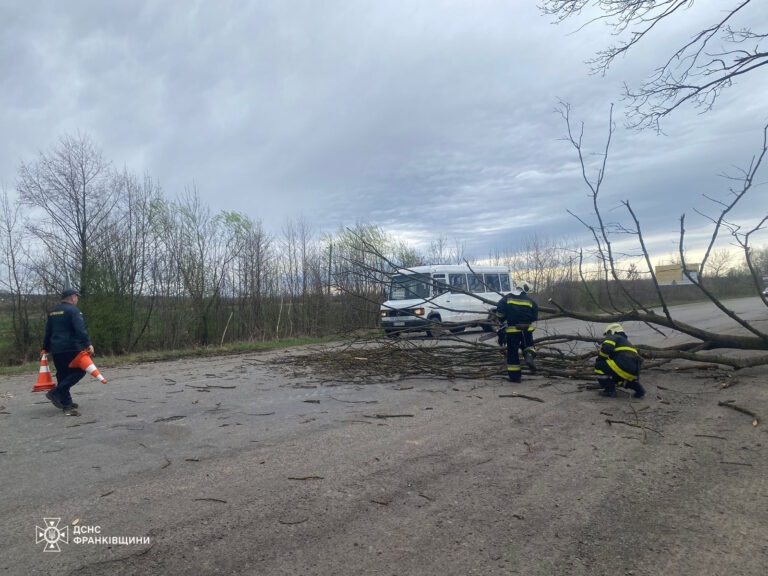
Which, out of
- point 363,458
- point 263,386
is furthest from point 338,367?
point 363,458

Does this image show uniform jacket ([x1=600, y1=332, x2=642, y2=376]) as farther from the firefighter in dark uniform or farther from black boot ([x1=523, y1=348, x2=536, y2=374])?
black boot ([x1=523, y1=348, x2=536, y2=374])

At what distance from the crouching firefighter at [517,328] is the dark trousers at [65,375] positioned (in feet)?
20.5

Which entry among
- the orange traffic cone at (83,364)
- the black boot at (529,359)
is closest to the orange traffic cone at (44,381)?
the orange traffic cone at (83,364)

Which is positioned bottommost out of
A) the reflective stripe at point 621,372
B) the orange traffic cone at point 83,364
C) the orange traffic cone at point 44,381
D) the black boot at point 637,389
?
the black boot at point 637,389

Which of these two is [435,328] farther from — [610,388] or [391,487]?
[391,487]

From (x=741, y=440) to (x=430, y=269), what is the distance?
13.7 meters

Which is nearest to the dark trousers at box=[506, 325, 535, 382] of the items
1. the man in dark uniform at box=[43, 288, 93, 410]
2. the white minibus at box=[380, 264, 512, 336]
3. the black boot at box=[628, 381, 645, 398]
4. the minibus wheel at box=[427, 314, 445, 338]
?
the black boot at box=[628, 381, 645, 398]

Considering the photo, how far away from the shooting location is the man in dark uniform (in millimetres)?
6469

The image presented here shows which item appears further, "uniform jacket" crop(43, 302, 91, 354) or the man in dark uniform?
"uniform jacket" crop(43, 302, 91, 354)

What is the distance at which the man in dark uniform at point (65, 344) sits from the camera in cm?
647

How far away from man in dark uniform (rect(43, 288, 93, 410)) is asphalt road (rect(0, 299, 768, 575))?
14.7 inches

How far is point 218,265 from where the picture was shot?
2119cm

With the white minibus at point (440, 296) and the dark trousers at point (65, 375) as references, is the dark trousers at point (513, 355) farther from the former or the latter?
the white minibus at point (440, 296)

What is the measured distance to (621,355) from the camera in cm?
661
